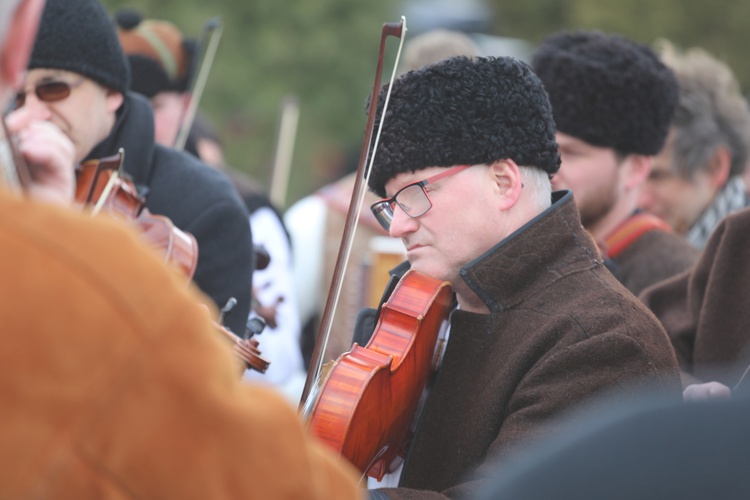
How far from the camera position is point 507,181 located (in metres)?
2.49

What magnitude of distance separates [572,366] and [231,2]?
9.43 m

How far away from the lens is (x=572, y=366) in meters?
2.22

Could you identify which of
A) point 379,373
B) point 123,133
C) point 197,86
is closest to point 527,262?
point 379,373

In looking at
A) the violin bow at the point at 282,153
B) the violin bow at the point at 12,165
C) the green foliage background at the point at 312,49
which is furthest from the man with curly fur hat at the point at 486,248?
the green foliage background at the point at 312,49

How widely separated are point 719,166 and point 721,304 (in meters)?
1.38

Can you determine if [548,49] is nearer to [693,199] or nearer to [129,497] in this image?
[693,199]

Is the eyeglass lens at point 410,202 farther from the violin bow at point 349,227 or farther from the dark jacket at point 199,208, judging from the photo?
the dark jacket at point 199,208

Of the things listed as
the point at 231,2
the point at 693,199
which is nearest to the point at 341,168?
the point at 231,2

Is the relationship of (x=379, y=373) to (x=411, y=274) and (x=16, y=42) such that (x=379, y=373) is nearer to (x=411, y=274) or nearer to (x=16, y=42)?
(x=411, y=274)

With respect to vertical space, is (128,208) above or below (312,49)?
above

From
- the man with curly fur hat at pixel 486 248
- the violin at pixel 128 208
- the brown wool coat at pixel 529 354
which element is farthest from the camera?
the violin at pixel 128 208

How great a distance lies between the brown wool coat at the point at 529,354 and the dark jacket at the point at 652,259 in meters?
1.28

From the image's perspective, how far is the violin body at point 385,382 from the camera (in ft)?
6.84

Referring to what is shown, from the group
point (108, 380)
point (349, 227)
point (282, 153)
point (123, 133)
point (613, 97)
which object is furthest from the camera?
point (282, 153)
